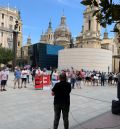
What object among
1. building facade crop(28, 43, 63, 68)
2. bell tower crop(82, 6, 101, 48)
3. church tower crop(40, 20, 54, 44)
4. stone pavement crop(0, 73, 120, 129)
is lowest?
stone pavement crop(0, 73, 120, 129)

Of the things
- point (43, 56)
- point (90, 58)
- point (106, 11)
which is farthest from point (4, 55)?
point (106, 11)

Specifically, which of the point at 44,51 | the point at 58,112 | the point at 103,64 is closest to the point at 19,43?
the point at 44,51

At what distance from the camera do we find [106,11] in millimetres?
5211

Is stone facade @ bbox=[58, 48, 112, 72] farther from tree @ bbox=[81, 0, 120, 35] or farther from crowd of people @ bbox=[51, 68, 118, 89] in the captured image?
tree @ bbox=[81, 0, 120, 35]

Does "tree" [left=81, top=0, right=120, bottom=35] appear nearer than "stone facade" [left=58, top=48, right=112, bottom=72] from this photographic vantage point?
Yes

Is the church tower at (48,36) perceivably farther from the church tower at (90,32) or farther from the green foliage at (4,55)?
the green foliage at (4,55)

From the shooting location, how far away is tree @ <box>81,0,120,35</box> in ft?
16.6

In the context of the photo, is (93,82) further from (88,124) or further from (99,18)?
(99,18)

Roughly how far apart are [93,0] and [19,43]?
3899 inches

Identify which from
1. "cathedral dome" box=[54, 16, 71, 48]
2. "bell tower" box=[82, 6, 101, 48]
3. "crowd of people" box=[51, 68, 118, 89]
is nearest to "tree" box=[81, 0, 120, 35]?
"crowd of people" box=[51, 68, 118, 89]

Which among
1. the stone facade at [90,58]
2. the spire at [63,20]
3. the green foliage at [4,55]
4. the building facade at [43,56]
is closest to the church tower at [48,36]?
the spire at [63,20]

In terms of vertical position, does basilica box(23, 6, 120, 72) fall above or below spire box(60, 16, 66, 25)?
below

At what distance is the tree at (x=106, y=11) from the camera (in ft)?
16.6

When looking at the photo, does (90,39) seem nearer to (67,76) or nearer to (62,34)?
(62,34)
